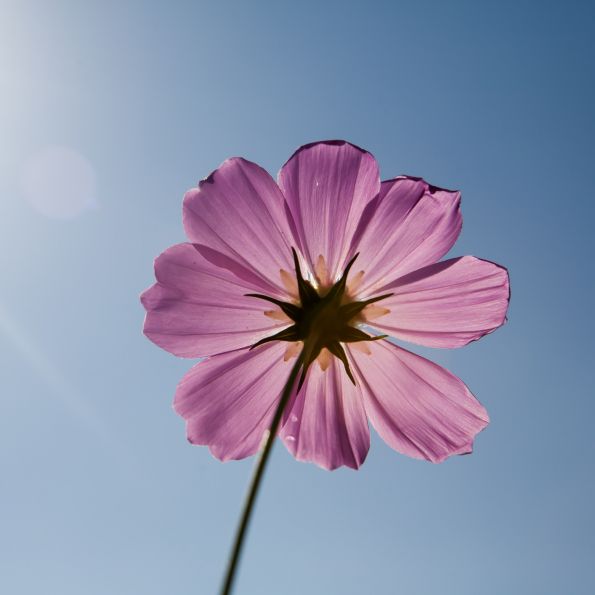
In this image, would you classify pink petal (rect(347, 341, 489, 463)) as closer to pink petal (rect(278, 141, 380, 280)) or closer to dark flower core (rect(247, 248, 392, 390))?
dark flower core (rect(247, 248, 392, 390))

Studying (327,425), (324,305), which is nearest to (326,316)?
(324,305)

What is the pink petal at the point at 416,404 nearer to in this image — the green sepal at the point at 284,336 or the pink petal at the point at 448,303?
the pink petal at the point at 448,303

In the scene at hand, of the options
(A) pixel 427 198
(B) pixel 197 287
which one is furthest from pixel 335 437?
(A) pixel 427 198

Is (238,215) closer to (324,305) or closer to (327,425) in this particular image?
(324,305)

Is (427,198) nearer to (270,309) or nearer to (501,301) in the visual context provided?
(501,301)

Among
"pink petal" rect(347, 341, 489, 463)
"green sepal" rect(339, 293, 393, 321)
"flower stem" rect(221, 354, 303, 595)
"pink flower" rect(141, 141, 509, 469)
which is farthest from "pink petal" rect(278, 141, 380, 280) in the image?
"flower stem" rect(221, 354, 303, 595)

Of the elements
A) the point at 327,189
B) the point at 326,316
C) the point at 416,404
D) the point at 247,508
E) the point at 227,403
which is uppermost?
the point at 327,189
